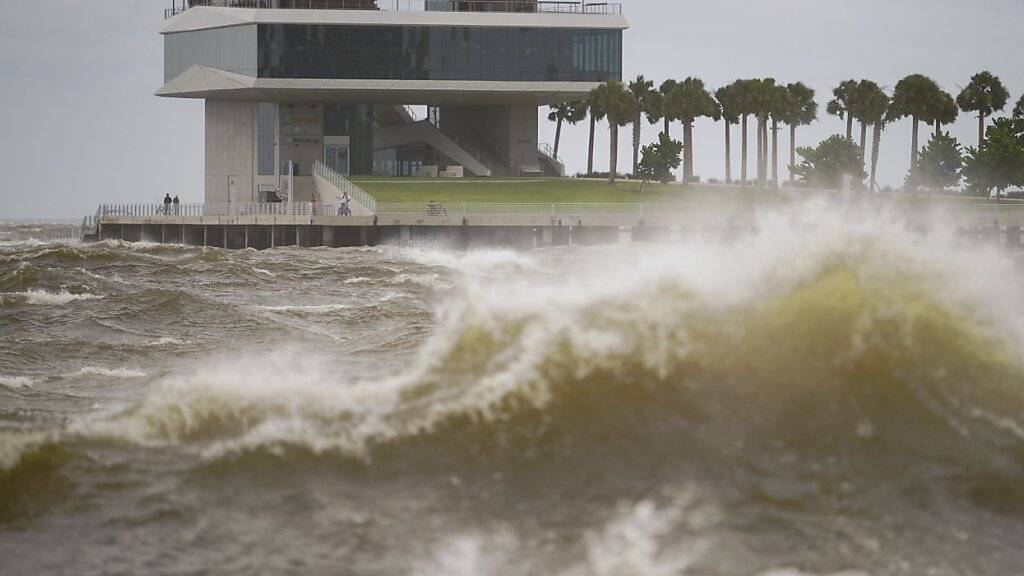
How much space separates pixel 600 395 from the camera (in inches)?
332

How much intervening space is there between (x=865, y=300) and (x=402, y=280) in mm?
23974

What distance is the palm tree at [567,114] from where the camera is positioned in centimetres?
11756

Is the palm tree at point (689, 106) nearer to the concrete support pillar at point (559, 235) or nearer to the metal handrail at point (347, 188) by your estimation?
the metal handrail at point (347, 188)

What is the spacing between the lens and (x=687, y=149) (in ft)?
297

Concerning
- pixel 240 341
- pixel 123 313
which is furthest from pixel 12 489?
pixel 123 313

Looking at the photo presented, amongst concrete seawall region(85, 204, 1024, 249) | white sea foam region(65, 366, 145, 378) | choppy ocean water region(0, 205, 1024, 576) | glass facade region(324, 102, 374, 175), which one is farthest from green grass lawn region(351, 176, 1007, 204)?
choppy ocean water region(0, 205, 1024, 576)

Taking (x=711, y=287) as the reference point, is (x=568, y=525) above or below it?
below

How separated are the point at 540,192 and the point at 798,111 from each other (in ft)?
101

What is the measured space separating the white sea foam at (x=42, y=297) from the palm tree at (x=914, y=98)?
76.2m

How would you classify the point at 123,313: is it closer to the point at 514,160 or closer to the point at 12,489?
the point at 12,489

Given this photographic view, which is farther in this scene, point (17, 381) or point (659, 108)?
point (659, 108)

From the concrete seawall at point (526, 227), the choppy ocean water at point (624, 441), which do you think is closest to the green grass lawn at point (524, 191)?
the concrete seawall at point (526, 227)

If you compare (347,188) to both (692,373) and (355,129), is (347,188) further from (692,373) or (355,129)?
(692,373)

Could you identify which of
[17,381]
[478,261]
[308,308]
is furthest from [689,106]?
[17,381]
